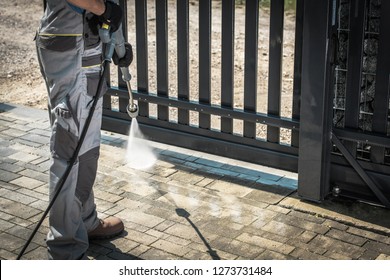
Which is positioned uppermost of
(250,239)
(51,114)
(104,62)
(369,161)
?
(104,62)

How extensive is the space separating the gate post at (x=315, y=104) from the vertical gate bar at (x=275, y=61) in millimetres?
295

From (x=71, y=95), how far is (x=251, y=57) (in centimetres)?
183

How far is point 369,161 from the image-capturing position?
18.2ft

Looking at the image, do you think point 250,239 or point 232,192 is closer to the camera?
point 250,239

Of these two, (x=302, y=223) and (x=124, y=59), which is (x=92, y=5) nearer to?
(x=124, y=59)

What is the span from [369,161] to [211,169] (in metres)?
1.36

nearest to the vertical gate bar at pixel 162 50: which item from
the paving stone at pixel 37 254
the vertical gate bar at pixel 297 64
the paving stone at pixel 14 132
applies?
the vertical gate bar at pixel 297 64

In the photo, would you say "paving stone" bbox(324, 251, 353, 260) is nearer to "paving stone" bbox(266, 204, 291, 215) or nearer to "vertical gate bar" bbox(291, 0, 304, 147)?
"paving stone" bbox(266, 204, 291, 215)

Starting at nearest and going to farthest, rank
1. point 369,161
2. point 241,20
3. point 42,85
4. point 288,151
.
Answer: point 369,161 → point 288,151 → point 42,85 → point 241,20

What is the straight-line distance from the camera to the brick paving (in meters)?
5.02

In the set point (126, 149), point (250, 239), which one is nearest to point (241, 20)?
point (126, 149)

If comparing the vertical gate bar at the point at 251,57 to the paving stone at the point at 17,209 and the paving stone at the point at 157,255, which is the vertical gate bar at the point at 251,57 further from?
the paving stone at the point at 17,209

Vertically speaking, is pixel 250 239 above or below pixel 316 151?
below

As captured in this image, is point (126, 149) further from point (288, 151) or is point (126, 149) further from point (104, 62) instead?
point (104, 62)
